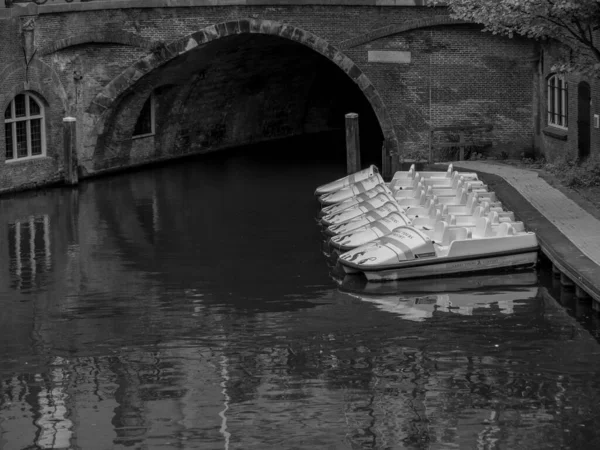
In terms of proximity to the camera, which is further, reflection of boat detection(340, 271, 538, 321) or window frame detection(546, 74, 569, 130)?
window frame detection(546, 74, 569, 130)

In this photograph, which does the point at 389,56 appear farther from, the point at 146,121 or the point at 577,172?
the point at 146,121

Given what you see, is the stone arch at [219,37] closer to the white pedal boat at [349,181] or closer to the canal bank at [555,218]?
the canal bank at [555,218]

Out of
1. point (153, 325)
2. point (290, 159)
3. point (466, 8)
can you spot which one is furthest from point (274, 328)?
point (290, 159)

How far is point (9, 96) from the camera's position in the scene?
3120 centimetres

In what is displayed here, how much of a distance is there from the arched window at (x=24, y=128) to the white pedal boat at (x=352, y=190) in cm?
801

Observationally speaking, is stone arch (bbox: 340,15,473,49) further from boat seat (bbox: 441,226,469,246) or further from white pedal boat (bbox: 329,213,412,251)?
boat seat (bbox: 441,226,469,246)

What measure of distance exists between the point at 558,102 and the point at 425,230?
8395 mm

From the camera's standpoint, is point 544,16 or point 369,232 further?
point 369,232

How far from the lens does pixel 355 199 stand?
91.4 ft

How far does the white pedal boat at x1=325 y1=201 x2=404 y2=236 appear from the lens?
25109 millimetres

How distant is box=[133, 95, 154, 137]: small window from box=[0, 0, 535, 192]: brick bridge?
106 mm

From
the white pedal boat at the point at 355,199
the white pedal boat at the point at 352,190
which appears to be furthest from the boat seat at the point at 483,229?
the white pedal boat at the point at 352,190

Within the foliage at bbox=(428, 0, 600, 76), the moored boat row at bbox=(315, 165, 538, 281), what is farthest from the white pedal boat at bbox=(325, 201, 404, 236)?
the foliage at bbox=(428, 0, 600, 76)

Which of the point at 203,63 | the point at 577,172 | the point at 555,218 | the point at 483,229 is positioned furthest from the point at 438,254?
the point at 203,63
